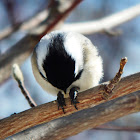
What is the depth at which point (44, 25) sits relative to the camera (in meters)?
2.09

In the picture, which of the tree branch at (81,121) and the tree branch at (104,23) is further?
the tree branch at (104,23)

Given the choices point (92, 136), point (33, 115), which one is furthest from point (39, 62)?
point (92, 136)

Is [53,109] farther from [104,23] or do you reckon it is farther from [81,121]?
[104,23]

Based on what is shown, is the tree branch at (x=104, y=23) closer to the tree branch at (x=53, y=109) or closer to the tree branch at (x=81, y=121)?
the tree branch at (x=81, y=121)

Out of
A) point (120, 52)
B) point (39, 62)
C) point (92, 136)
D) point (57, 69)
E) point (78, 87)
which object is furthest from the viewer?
point (120, 52)

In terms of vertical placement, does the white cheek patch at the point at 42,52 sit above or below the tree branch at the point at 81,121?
above

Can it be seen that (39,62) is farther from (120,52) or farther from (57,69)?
(120,52)

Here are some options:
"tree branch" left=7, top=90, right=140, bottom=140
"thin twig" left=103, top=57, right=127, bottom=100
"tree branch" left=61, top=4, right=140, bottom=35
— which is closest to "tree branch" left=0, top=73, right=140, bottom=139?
"thin twig" left=103, top=57, right=127, bottom=100

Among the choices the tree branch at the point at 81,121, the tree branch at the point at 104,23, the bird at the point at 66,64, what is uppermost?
the tree branch at the point at 104,23

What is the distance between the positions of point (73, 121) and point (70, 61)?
1.36 feet

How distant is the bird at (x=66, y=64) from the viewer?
1233 millimetres

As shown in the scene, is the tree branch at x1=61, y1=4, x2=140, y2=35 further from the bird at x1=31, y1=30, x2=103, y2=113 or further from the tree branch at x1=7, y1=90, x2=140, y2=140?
the tree branch at x1=7, y1=90, x2=140, y2=140

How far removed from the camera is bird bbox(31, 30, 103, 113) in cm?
123

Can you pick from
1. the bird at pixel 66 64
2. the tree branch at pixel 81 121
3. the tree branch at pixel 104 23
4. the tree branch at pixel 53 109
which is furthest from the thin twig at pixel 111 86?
the tree branch at pixel 104 23
